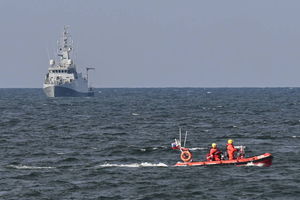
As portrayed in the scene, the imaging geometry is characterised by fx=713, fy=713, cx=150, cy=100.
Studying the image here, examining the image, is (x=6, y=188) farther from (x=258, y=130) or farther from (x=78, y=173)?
(x=258, y=130)

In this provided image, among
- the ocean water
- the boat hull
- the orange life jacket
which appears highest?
the orange life jacket

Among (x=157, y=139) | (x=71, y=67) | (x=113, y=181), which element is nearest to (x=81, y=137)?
(x=157, y=139)

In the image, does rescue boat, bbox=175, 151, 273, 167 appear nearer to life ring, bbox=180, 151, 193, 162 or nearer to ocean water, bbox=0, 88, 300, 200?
ocean water, bbox=0, 88, 300, 200

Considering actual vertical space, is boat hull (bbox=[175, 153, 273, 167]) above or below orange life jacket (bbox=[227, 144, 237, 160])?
below

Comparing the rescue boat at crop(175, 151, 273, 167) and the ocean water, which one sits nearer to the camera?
the ocean water

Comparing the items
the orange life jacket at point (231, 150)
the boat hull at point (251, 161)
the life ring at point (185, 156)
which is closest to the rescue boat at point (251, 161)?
the boat hull at point (251, 161)

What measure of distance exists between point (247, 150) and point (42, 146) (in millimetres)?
17284

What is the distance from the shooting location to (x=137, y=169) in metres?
45.4

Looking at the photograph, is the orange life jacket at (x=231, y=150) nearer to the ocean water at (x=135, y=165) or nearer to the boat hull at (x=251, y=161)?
the boat hull at (x=251, y=161)

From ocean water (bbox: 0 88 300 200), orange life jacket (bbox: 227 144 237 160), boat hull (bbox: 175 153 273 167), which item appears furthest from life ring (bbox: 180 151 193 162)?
orange life jacket (bbox: 227 144 237 160)

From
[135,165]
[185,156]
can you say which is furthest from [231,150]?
[135,165]

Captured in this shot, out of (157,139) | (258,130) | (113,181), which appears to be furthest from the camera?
(258,130)

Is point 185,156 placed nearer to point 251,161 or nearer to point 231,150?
point 231,150

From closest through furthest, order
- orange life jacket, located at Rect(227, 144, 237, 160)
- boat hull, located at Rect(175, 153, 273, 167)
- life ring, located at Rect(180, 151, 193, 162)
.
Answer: boat hull, located at Rect(175, 153, 273, 167)
orange life jacket, located at Rect(227, 144, 237, 160)
life ring, located at Rect(180, 151, 193, 162)
